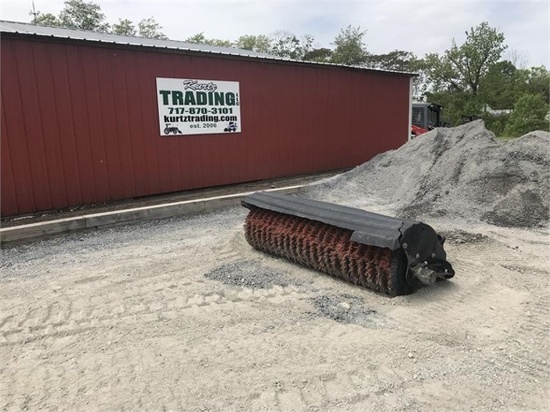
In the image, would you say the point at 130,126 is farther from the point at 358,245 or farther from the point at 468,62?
the point at 468,62

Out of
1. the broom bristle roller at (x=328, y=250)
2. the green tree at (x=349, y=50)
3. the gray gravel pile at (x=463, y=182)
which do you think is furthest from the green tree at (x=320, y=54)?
the broom bristle roller at (x=328, y=250)

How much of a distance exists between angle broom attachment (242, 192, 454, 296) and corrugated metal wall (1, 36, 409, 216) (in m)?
4.12

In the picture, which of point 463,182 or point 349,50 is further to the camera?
point 349,50

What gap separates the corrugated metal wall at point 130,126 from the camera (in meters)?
7.09

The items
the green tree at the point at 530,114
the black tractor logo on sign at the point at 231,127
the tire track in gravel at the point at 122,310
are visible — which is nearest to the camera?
the tire track in gravel at the point at 122,310

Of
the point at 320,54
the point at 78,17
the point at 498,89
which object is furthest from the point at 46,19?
the point at 498,89

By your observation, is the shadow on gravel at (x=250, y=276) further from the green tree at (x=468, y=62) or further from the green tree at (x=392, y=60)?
the green tree at (x=392, y=60)

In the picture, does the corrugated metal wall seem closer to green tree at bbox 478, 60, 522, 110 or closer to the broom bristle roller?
the broom bristle roller

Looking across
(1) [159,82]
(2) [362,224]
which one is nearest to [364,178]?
(1) [159,82]

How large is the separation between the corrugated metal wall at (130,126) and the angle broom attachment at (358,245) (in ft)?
13.5

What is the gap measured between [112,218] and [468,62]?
31779 mm

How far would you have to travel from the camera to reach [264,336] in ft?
11.0

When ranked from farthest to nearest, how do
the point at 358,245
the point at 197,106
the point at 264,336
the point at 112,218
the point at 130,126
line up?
1. the point at 197,106
2. the point at 130,126
3. the point at 112,218
4. the point at 358,245
5. the point at 264,336

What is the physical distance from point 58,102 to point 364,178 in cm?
603
